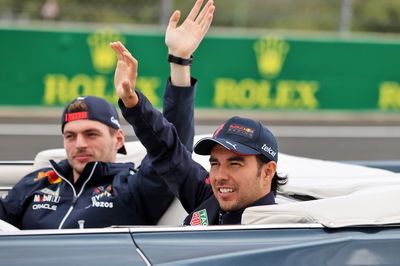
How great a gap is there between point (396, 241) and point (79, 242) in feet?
3.46

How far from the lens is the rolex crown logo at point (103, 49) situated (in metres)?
12.2

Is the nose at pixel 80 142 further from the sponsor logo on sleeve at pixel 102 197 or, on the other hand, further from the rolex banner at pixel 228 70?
the rolex banner at pixel 228 70

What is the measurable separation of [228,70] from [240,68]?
7.8 inches

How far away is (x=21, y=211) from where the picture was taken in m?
4.02

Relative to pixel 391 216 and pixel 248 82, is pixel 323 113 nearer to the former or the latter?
pixel 248 82

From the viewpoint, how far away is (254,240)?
266cm

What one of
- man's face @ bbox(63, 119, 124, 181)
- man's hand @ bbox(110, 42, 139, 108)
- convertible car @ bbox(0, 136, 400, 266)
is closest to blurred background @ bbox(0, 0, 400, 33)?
man's face @ bbox(63, 119, 124, 181)

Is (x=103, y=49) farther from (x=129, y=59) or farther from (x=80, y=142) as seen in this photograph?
(x=129, y=59)

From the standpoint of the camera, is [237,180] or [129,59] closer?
[237,180]

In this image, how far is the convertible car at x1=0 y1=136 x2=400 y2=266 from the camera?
253cm

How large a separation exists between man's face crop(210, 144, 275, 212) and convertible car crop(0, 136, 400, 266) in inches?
11.2

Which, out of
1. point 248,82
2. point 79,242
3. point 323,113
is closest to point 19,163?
point 79,242

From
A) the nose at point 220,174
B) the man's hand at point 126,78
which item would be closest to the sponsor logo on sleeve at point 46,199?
the man's hand at point 126,78

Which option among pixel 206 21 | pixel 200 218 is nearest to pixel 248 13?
pixel 206 21
